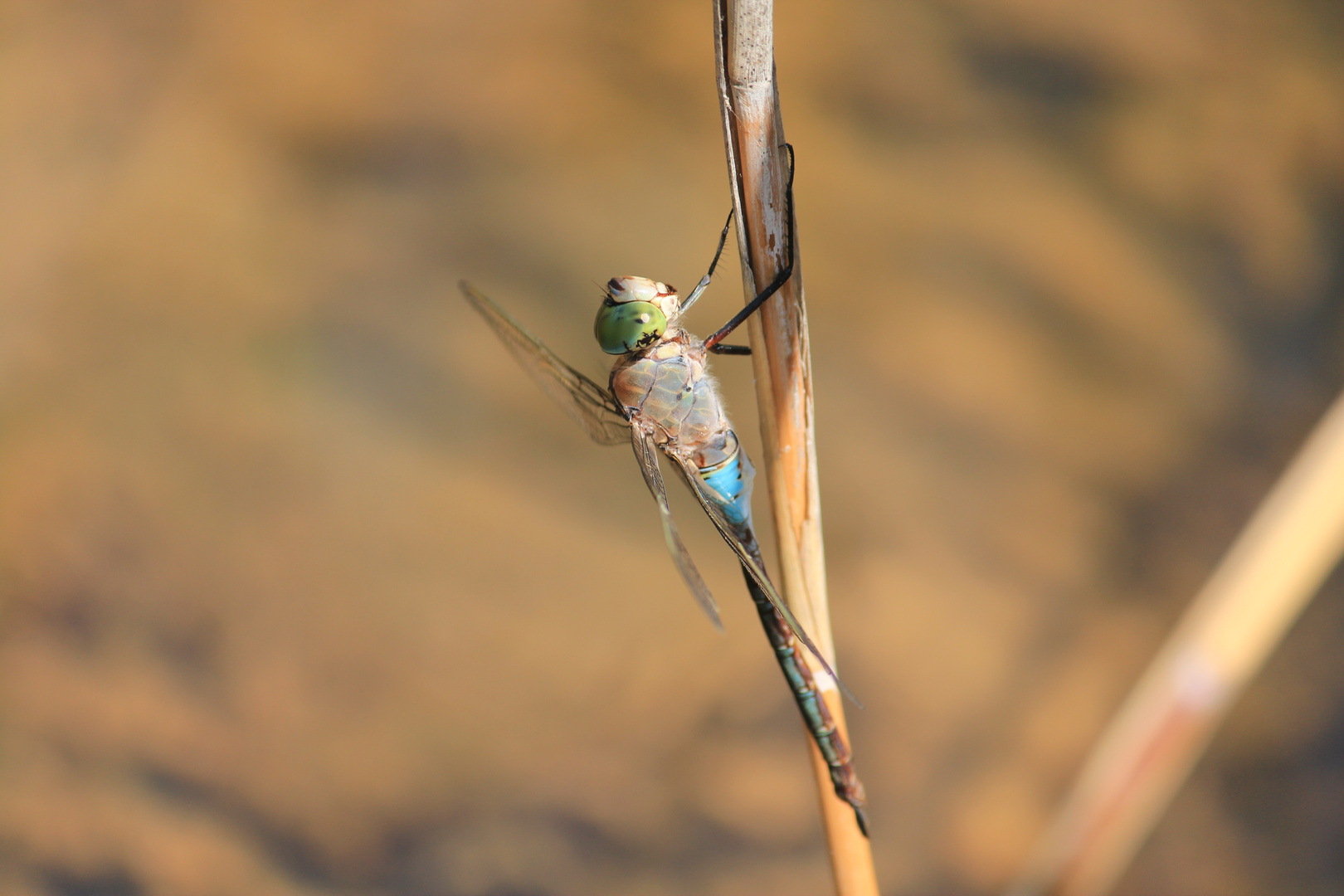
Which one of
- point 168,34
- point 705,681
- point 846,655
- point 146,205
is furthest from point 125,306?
point 846,655

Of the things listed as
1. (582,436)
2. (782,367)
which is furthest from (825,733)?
(582,436)

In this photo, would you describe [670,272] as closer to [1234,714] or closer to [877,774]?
[877,774]

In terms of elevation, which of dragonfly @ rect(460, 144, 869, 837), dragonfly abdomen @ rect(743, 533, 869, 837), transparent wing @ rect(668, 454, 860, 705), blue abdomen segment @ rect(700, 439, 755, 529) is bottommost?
dragonfly abdomen @ rect(743, 533, 869, 837)

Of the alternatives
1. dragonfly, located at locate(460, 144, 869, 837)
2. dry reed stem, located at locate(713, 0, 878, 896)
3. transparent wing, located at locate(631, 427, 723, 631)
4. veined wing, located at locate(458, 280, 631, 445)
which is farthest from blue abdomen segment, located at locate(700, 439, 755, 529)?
dry reed stem, located at locate(713, 0, 878, 896)

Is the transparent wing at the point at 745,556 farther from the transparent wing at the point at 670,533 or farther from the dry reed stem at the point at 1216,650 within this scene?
the dry reed stem at the point at 1216,650

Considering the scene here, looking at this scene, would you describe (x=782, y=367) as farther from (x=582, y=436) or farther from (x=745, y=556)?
(x=582, y=436)

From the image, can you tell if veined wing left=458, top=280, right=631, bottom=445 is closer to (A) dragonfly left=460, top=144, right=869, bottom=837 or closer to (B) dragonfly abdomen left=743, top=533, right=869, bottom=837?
(A) dragonfly left=460, top=144, right=869, bottom=837
